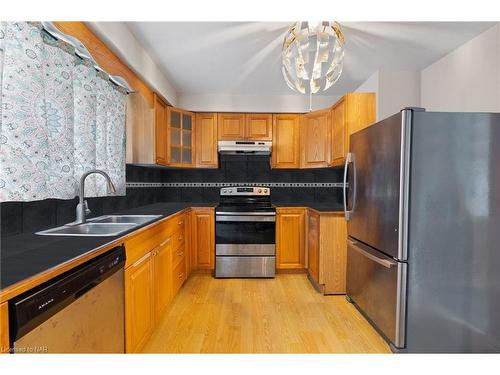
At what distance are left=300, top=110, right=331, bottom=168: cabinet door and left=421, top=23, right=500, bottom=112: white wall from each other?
1.07 metres

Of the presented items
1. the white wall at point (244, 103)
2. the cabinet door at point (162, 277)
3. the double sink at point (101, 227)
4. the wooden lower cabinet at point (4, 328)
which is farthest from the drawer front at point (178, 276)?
the white wall at point (244, 103)

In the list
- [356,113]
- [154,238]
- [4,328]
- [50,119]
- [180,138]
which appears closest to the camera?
[4,328]

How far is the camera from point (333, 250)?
274 cm

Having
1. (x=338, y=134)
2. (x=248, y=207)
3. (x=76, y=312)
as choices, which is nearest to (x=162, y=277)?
(x=76, y=312)

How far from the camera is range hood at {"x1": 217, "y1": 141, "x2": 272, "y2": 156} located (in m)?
3.50

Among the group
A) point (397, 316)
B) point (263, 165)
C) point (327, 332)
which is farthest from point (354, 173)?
point (263, 165)

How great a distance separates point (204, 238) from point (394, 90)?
2.73 metres

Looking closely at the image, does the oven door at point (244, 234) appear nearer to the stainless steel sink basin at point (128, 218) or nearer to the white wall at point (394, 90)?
the stainless steel sink basin at point (128, 218)

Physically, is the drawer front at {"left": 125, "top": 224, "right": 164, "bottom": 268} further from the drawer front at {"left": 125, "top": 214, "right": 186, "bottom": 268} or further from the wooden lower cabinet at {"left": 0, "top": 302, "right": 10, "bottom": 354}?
the wooden lower cabinet at {"left": 0, "top": 302, "right": 10, "bottom": 354}

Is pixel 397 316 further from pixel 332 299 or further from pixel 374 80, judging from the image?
pixel 374 80

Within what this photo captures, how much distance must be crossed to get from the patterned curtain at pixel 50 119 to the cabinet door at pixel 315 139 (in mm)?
2164

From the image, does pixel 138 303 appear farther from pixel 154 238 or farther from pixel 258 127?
pixel 258 127

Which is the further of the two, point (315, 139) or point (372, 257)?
point (315, 139)

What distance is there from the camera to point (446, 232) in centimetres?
163
